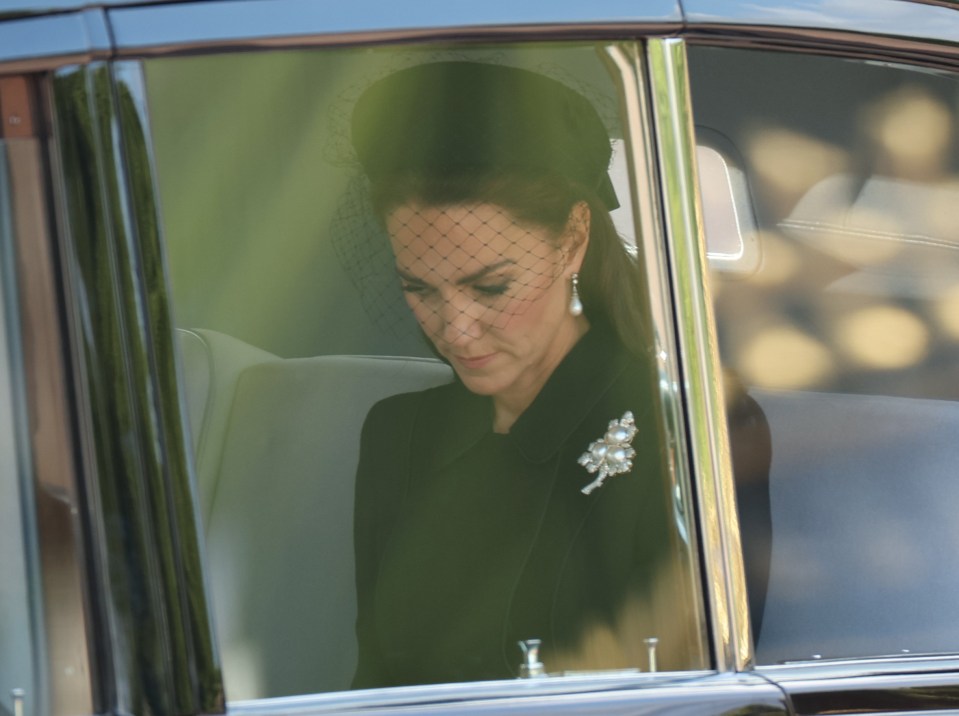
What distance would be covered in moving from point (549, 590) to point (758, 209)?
1.61 ft

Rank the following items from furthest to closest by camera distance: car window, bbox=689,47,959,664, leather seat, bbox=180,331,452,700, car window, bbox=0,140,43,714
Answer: car window, bbox=689,47,959,664, leather seat, bbox=180,331,452,700, car window, bbox=0,140,43,714

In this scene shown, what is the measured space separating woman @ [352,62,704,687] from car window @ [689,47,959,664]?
12 cm

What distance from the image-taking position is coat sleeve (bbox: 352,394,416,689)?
1607mm

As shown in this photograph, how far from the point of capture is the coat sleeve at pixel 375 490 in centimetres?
161

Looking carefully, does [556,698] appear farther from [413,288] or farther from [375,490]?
[413,288]

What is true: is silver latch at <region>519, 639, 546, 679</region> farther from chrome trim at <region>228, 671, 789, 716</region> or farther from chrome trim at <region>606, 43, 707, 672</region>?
chrome trim at <region>606, 43, 707, 672</region>

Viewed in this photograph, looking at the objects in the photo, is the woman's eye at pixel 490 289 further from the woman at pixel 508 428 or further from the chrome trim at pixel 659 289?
the chrome trim at pixel 659 289

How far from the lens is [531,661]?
1569 millimetres

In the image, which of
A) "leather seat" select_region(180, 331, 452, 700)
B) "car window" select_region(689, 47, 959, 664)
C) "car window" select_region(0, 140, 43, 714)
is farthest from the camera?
"car window" select_region(689, 47, 959, 664)

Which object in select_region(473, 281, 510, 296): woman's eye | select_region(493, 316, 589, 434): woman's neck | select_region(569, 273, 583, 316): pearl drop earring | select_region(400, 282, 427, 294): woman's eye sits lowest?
select_region(493, 316, 589, 434): woman's neck

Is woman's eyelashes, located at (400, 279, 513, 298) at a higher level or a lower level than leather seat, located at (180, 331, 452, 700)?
higher

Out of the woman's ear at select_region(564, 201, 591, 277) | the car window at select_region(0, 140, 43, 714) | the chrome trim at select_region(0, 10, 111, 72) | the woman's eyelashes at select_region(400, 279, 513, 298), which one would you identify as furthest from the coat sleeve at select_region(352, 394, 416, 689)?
the chrome trim at select_region(0, 10, 111, 72)

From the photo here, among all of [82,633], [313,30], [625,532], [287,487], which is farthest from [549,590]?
[313,30]

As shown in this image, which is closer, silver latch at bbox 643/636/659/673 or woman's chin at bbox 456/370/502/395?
silver latch at bbox 643/636/659/673
